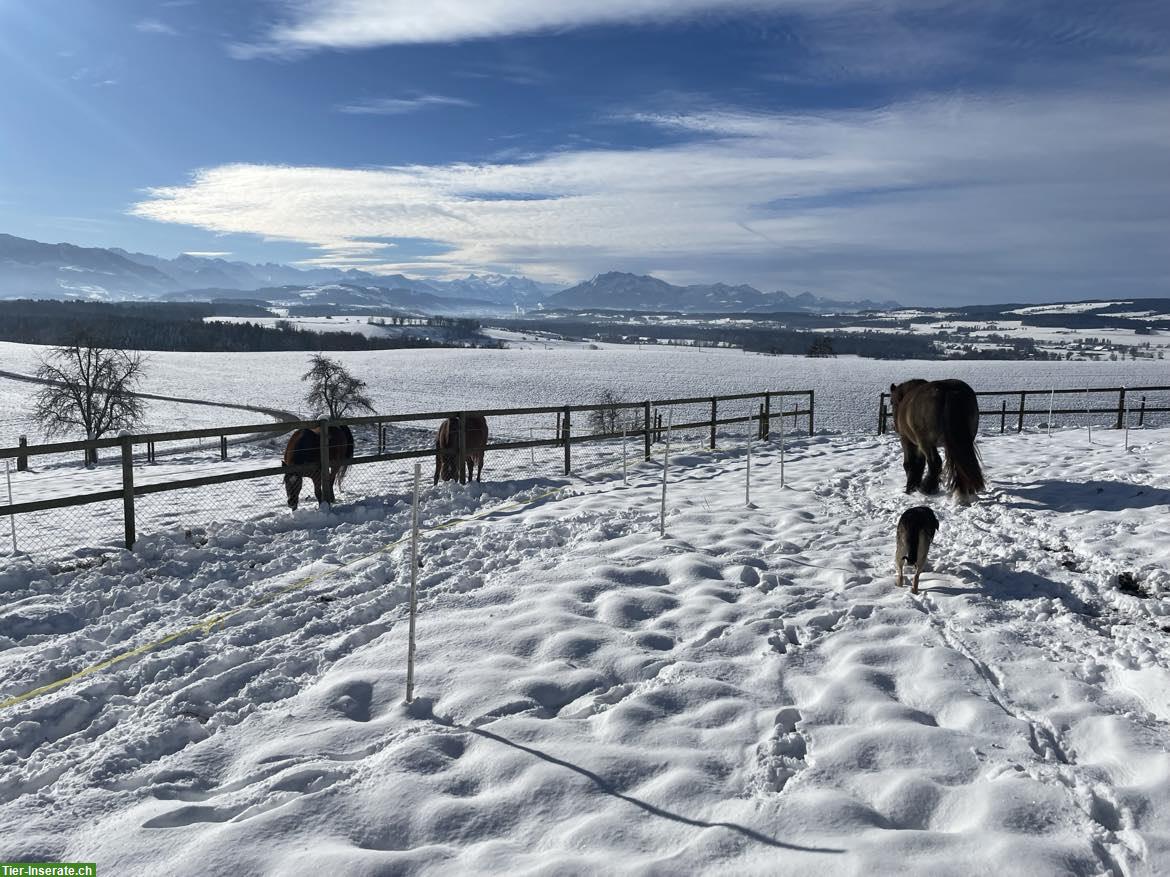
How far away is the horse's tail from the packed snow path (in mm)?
1305

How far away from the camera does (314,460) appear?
1030 centimetres

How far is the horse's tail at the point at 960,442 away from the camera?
8.57 m

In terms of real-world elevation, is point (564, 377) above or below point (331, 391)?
above

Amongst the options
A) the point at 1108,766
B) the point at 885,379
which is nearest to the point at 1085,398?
the point at 885,379

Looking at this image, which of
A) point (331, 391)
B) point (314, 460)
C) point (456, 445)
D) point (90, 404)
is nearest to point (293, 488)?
point (314, 460)

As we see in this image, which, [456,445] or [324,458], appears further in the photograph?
[456,445]

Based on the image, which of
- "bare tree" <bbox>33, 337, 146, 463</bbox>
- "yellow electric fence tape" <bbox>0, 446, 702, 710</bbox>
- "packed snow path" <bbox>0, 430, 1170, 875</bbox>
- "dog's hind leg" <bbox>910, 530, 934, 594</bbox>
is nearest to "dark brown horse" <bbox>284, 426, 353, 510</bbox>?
"packed snow path" <bbox>0, 430, 1170, 875</bbox>

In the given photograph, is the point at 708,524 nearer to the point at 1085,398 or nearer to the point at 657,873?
the point at 657,873

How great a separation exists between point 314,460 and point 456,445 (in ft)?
6.79

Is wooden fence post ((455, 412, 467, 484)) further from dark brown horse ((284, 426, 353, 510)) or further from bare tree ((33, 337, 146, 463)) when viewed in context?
bare tree ((33, 337, 146, 463))

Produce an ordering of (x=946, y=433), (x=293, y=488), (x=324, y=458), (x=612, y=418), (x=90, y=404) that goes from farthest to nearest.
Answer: (x=90, y=404) → (x=612, y=418) → (x=293, y=488) → (x=324, y=458) → (x=946, y=433)

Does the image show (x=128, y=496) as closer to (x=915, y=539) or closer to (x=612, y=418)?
(x=915, y=539)

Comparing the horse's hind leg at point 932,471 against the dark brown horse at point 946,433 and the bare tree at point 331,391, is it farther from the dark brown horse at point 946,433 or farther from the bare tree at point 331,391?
the bare tree at point 331,391

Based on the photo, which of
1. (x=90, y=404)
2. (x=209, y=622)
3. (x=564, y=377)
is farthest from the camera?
(x=564, y=377)
